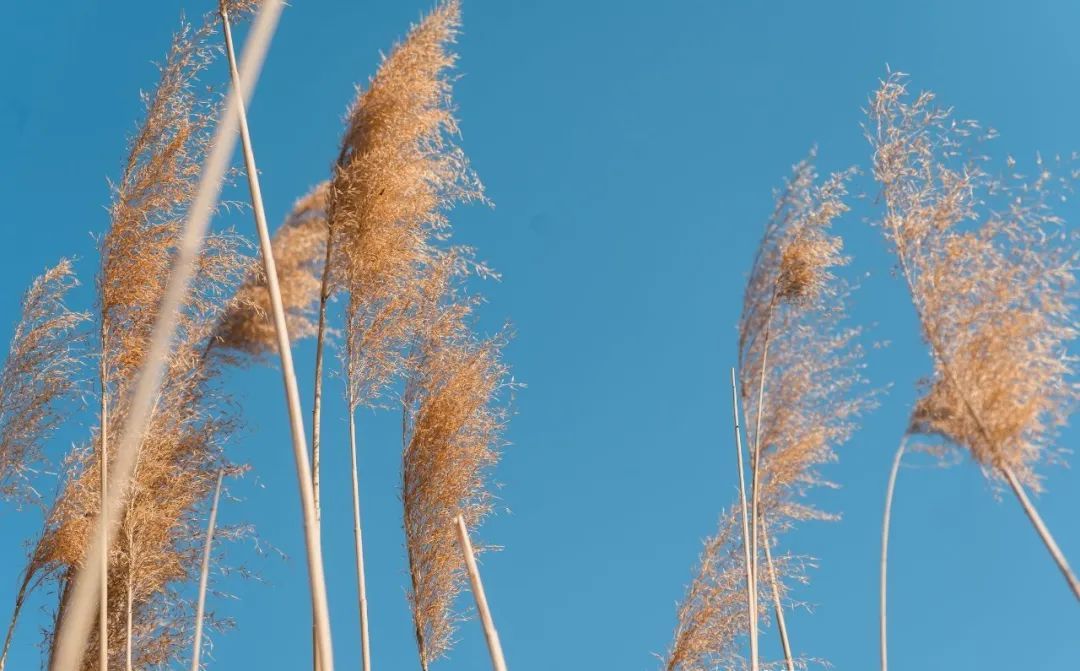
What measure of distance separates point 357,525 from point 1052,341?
1942mm

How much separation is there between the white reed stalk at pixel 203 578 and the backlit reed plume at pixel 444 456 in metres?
0.86

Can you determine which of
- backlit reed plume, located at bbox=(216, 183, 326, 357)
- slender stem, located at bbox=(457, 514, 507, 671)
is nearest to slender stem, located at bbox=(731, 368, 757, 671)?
slender stem, located at bbox=(457, 514, 507, 671)

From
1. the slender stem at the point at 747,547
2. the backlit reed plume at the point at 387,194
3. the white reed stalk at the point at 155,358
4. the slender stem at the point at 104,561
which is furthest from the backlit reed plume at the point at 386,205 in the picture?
the white reed stalk at the point at 155,358

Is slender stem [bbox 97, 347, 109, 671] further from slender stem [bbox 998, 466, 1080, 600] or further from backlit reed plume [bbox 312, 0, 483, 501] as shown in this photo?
slender stem [bbox 998, 466, 1080, 600]

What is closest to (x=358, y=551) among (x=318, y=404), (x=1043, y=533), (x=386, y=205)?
(x=318, y=404)

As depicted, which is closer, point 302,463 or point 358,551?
point 302,463

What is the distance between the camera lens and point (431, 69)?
3266 mm

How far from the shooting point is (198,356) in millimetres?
3727

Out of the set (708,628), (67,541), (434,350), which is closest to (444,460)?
(434,350)

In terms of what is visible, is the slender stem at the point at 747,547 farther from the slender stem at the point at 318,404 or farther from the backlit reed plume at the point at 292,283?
the backlit reed plume at the point at 292,283

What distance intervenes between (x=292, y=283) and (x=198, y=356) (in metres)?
0.90

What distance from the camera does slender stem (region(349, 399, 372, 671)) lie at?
2543 millimetres

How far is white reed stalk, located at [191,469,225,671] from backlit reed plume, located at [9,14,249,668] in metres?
0.06

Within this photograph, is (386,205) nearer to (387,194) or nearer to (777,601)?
(387,194)
